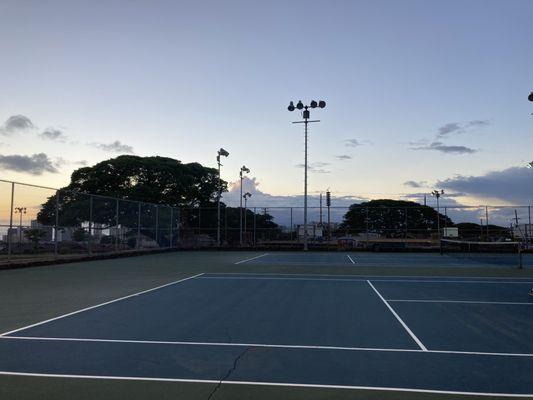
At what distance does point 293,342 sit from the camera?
689cm

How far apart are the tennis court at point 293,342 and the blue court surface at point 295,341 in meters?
0.02

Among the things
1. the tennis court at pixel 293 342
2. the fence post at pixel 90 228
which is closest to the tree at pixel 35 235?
the fence post at pixel 90 228

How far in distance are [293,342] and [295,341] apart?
7 cm

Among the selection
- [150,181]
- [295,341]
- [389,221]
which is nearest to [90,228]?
[295,341]

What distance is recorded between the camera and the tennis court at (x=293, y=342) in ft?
17.2

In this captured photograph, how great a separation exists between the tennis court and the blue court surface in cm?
2

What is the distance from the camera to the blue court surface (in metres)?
5.29

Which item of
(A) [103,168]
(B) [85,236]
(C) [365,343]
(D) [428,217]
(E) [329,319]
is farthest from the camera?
(A) [103,168]

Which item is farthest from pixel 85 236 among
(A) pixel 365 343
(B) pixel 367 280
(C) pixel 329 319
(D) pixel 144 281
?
(A) pixel 365 343

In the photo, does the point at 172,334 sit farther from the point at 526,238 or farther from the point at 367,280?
the point at 526,238

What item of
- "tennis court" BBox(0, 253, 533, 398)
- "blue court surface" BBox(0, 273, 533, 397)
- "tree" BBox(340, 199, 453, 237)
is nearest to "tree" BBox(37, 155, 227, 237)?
"tree" BBox(340, 199, 453, 237)

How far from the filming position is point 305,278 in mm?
16469

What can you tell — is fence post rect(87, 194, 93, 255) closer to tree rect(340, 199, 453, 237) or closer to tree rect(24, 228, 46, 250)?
tree rect(24, 228, 46, 250)

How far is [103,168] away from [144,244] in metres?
21.7
